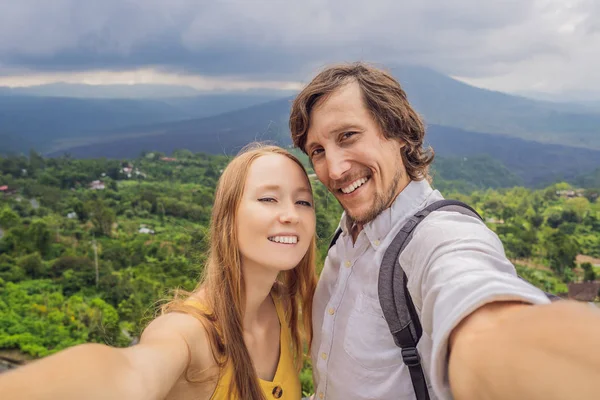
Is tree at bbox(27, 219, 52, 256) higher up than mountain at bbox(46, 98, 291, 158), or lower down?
higher up

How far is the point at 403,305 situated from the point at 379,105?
2.43 feet

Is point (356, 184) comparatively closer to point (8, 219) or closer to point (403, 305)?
point (403, 305)

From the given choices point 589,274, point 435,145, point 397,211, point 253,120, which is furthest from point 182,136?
point 397,211

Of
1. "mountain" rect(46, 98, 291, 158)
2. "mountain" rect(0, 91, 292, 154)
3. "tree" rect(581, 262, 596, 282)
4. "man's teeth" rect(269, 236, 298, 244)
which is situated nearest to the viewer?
"man's teeth" rect(269, 236, 298, 244)

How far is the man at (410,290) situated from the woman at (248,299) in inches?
5.6

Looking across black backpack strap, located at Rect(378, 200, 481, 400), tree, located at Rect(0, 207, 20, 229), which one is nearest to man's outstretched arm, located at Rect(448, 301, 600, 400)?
black backpack strap, located at Rect(378, 200, 481, 400)

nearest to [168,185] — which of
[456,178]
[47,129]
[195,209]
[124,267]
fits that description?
[195,209]

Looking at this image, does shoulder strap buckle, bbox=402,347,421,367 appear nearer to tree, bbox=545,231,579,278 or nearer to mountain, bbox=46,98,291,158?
tree, bbox=545,231,579,278

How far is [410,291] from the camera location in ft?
4.26

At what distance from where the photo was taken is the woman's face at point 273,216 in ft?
5.37

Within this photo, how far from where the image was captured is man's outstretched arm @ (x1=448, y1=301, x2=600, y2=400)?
24.0 inches

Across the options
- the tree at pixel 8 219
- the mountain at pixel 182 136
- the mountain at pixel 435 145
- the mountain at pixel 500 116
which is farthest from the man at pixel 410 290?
the mountain at pixel 500 116

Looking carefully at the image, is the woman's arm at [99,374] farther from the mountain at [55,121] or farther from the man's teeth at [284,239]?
the mountain at [55,121]

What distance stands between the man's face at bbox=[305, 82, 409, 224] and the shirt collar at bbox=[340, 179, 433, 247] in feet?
0.10
